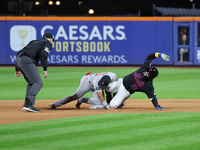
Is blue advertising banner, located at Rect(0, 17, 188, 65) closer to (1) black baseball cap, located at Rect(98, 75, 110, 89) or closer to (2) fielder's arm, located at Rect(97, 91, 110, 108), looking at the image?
(2) fielder's arm, located at Rect(97, 91, 110, 108)

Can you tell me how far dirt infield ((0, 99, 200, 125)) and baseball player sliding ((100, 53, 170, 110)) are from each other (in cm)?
26

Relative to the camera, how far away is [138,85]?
10.8 metres

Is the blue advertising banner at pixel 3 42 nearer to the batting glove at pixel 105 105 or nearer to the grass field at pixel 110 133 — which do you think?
the batting glove at pixel 105 105

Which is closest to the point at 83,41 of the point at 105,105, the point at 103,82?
the point at 105,105

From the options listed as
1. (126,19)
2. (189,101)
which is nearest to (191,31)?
(126,19)

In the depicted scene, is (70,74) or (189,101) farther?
(70,74)

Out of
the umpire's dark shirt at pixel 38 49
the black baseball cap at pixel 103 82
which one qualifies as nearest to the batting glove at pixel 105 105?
the black baseball cap at pixel 103 82

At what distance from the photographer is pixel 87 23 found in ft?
93.2

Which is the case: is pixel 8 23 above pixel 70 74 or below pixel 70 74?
above

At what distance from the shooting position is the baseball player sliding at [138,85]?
35.0 feet

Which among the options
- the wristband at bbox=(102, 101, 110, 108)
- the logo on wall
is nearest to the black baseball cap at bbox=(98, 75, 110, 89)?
the wristband at bbox=(102, 101, 110, 108)

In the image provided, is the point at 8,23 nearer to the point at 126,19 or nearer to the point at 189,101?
the point at 126,19

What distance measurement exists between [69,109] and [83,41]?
1742cm

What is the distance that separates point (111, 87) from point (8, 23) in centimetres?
1868
